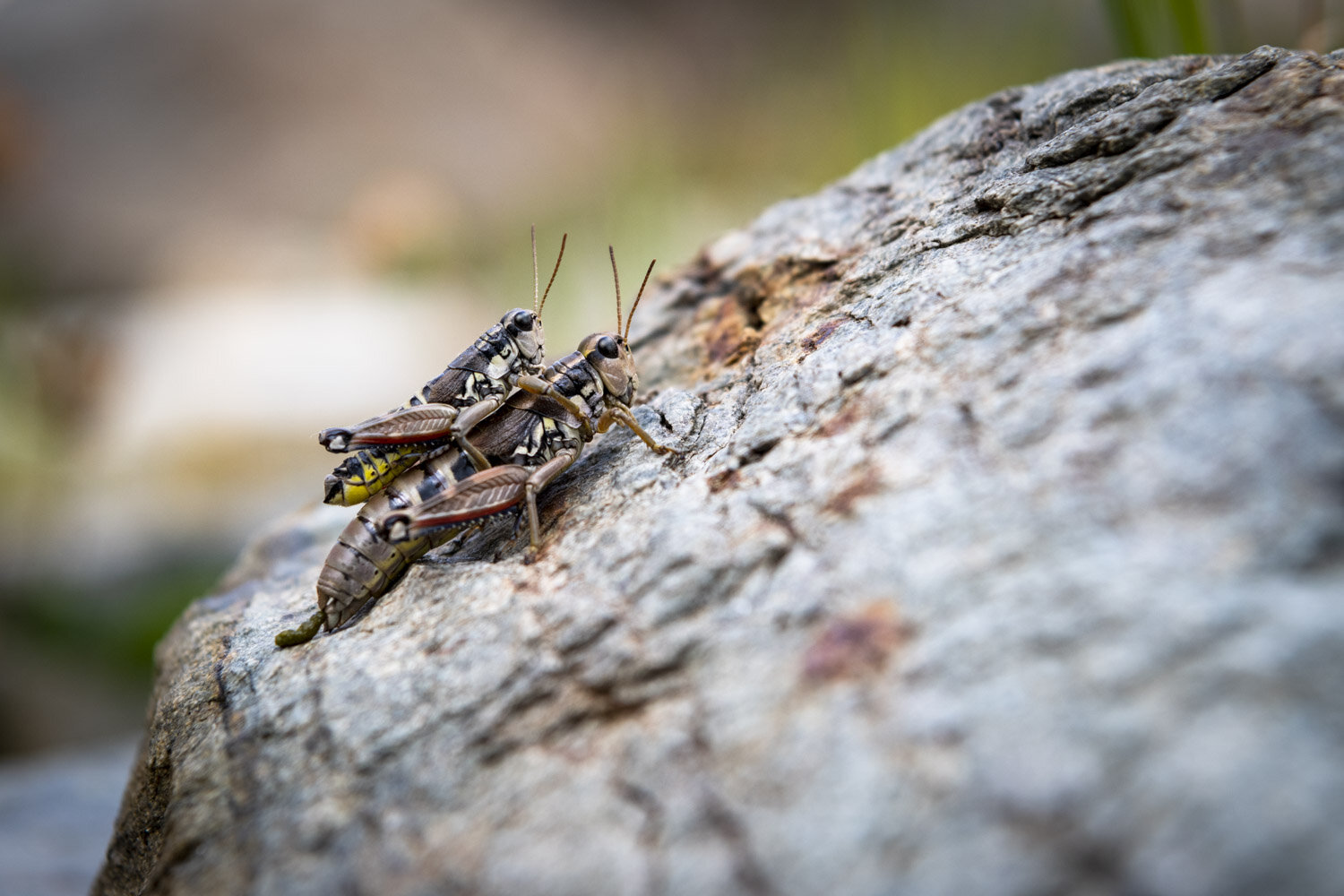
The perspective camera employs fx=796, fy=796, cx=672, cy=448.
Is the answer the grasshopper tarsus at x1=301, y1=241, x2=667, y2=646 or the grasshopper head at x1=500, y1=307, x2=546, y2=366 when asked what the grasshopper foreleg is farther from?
the grasshopper head at x1=500, y1=307, x2=546, y2=366

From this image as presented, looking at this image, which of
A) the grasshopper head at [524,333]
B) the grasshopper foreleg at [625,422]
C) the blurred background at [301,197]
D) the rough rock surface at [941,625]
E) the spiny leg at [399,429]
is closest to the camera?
the rough rock surface at [941,625]

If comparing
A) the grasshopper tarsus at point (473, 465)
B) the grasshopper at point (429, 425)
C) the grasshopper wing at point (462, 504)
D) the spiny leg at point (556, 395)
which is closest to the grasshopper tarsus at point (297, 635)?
the grasshopper tarsus at point (473, 465)

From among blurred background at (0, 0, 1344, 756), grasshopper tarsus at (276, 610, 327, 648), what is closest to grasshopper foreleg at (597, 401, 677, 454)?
grasshopper tarsus at (276, 610, 327, 648)

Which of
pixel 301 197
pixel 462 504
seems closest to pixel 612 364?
pixel 462 504

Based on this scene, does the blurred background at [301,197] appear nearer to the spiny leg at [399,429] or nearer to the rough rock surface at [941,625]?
the spiny leg at [399,429]

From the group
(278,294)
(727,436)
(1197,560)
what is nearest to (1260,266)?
(1197,560)

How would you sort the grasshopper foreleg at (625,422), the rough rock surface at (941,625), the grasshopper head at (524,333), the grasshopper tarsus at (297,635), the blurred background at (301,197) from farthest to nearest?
the blurred background at (301,197) → the grasshopper head at (524,333) → the grasshopper foreleg at (625,422) → the grasshopper tarsus at (297,635) → the rough rock surface at (941,625)
